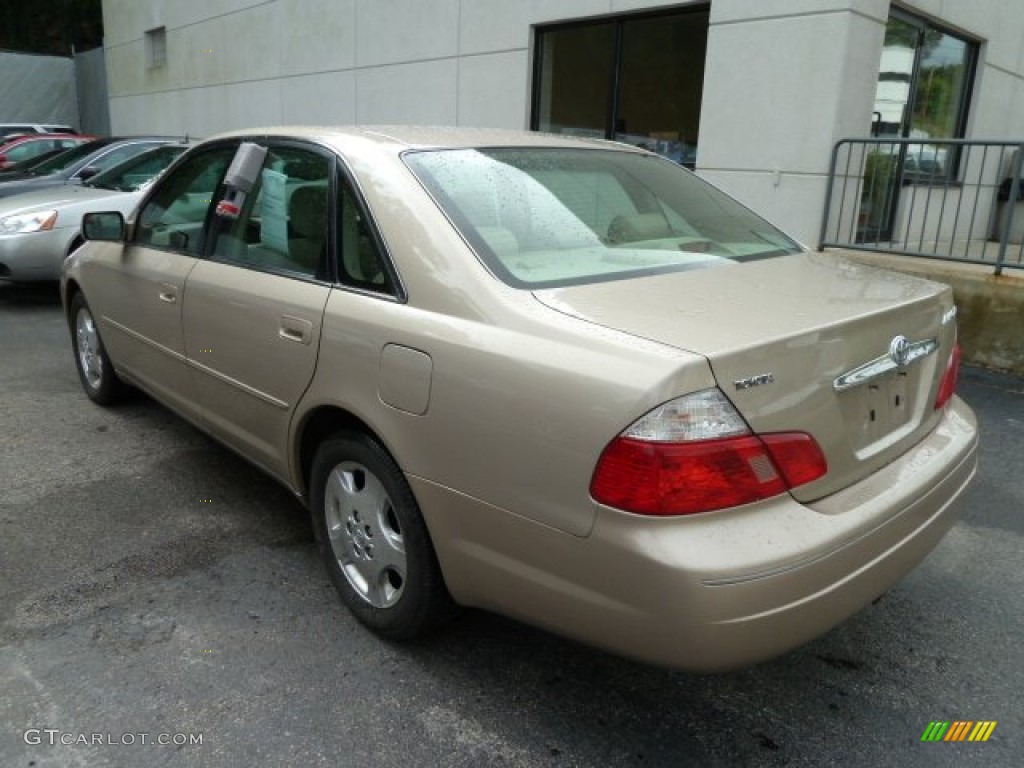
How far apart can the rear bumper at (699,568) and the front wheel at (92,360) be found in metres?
3.25

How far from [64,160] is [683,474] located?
10880 mm

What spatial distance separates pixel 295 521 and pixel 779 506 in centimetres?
228

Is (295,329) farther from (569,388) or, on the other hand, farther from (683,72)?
(683,72)

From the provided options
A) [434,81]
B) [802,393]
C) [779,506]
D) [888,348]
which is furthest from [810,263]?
[434,81]

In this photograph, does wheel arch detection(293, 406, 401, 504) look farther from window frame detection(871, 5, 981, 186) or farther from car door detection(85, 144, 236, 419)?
window frame detection(871, 5, 981, 186)

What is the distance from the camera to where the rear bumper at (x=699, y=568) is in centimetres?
186

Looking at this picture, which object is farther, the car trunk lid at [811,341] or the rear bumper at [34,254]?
the rear bumper at [34,254]

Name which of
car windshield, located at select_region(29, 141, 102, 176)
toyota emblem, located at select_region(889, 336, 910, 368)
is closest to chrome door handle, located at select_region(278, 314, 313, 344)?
toyota emblem, located at select_region(889, 336, 910, 368)

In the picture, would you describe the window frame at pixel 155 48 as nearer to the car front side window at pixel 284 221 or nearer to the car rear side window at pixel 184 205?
the car rear side window at pixel 184 205

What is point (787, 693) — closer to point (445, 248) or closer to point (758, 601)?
point (758, 601)

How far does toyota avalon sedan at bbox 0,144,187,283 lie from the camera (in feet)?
24.5

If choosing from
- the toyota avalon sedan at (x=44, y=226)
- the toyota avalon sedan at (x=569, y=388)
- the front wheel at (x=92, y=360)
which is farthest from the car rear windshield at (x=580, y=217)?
the toyota avalon sedan at (x=44, y=226)

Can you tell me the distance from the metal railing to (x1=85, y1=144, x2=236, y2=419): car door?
16.3 feet

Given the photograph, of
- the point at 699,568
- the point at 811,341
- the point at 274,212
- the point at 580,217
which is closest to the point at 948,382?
the point at 811,341
